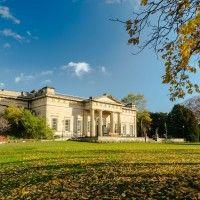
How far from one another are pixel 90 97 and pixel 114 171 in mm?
54834

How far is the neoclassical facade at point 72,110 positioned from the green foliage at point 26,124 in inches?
158

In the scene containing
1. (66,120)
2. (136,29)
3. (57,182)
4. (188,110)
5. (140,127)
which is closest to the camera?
Answer: (136,29)

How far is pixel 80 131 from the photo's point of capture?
218 ft

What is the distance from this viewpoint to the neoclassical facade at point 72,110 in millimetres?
60531

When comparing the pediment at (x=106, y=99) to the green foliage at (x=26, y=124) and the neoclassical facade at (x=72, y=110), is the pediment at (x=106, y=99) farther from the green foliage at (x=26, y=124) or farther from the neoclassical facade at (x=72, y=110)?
the green foliage at (x=26, y=124)

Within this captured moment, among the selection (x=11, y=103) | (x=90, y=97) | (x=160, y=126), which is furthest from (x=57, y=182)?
(x=160, y=126)

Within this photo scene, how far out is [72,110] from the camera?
64.7 meters

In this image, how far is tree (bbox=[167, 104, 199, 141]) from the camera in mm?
77750

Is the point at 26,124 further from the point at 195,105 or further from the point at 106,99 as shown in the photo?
the point at 195,105

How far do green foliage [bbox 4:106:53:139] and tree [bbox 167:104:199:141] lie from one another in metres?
34.3

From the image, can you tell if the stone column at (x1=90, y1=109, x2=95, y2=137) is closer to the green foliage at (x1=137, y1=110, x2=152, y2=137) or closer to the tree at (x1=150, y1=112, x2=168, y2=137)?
the green foliage at (x1=137, y1=110, x2=152, y2=137)

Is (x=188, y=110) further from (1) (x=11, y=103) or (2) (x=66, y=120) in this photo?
(1) (x=11, y=103)

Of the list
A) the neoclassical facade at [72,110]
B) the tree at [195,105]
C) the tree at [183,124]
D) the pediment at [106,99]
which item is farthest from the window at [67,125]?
the tree at [183,124]

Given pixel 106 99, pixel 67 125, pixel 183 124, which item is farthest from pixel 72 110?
pixel 183 124
